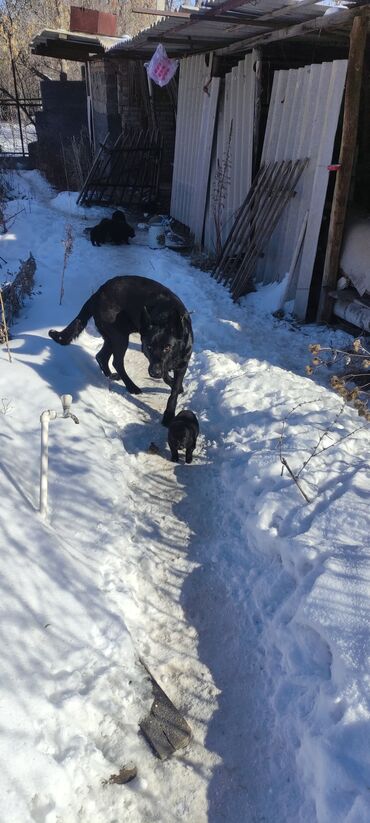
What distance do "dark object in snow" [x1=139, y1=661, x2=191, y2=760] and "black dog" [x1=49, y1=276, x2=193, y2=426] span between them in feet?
8.37

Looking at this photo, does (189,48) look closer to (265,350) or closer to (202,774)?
(265,350)

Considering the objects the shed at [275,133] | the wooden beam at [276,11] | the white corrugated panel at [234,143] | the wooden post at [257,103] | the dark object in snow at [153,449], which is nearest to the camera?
the dark object in snow at [153,449]

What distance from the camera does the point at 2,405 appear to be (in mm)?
4324

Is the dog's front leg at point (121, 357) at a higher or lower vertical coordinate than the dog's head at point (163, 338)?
lower

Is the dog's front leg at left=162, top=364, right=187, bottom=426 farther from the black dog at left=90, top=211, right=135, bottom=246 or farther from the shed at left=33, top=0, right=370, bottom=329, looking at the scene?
the black dog at left=90, top=211, right=135, bottom=246

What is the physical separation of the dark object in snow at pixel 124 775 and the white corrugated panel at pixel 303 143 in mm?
6049

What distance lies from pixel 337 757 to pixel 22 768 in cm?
118

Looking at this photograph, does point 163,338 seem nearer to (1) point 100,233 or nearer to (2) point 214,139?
(1) point 100,233

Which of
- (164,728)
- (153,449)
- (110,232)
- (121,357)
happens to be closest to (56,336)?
(121,357)

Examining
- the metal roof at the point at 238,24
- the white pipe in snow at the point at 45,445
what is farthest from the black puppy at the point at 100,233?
the white pipe in snow at the point at 45,445

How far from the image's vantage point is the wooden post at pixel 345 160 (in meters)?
5.89

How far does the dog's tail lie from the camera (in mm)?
5348

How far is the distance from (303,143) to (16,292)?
13.5 feet

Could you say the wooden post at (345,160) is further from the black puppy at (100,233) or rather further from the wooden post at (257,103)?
the black puppy at (100,233)
